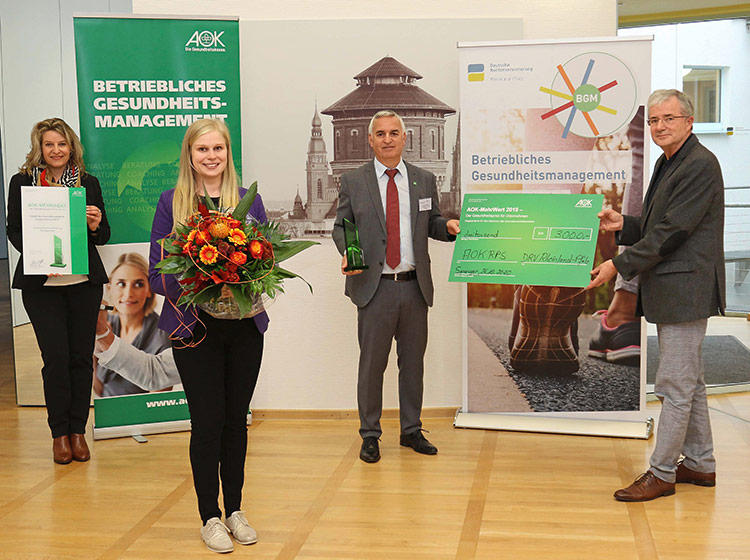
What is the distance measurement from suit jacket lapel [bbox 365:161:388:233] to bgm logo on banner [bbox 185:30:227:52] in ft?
4.09

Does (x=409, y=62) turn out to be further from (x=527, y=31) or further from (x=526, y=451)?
(x=526, y=451)

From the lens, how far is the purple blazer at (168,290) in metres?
3.23

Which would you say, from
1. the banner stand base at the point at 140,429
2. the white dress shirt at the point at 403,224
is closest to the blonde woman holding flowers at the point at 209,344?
the white dress shirt at the point at 403,224

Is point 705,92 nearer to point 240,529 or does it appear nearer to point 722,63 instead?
point 722,63

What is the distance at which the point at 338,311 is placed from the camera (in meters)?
5.55

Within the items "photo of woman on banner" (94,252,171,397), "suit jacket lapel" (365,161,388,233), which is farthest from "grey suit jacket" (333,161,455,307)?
"photo of woman on banner" (94,252,171,397)

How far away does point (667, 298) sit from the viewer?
3879 millimetres

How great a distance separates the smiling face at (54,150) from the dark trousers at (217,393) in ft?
6.20

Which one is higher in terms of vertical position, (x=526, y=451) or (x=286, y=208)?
(x=286, y=208)

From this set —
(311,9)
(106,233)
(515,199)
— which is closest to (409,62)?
(311,9)

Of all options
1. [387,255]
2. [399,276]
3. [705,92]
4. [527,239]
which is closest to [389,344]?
[399,276]

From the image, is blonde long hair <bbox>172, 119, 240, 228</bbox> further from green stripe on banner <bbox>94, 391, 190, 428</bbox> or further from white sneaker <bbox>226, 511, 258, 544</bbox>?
green stripe on banner <bbox>94, 391, 190, 428</bbox>

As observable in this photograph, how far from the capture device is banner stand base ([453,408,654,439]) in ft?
16.4

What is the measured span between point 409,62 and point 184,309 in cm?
277
